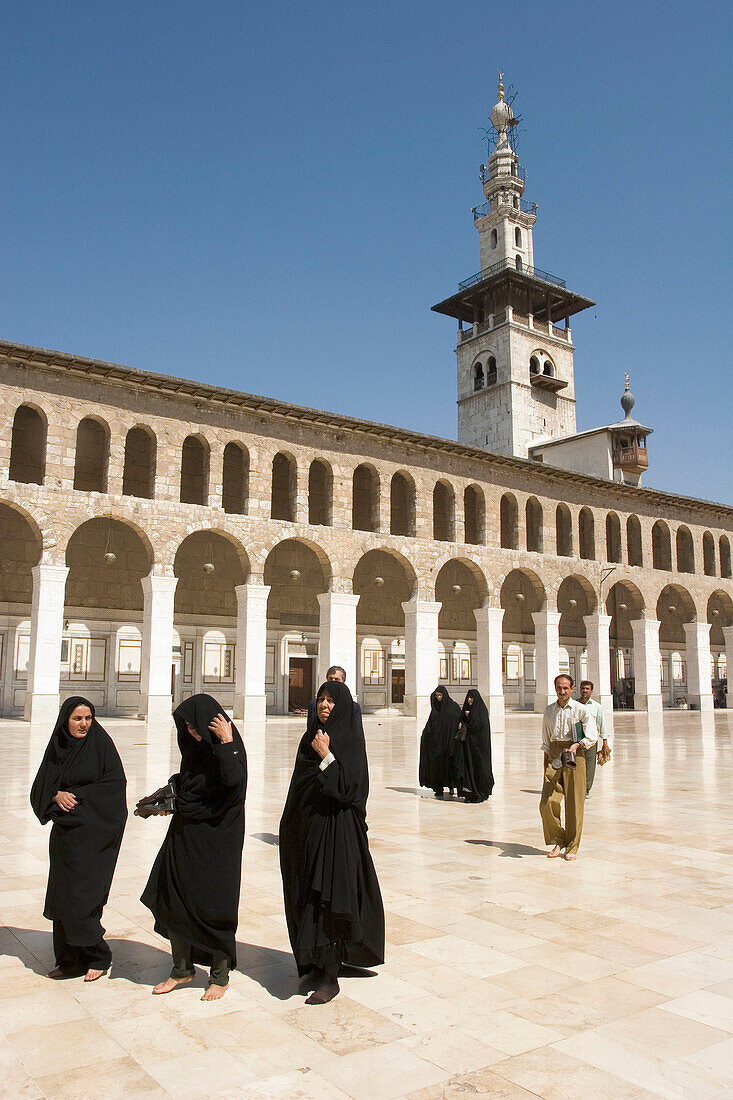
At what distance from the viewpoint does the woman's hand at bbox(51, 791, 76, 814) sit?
3973mm

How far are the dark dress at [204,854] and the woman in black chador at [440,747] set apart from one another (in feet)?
21.0

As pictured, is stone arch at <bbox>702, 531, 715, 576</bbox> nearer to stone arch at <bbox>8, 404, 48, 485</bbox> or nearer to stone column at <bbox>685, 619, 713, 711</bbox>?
stone column at <bbox>685, 619, 713, 711</bbox>

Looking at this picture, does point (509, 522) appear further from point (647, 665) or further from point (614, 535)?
point (647, 665)

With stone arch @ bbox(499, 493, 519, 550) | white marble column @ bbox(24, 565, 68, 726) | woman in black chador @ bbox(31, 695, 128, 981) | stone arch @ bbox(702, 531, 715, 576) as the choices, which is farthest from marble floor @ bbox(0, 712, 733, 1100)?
stone arch @ bbox(702, 531, 715, 576)

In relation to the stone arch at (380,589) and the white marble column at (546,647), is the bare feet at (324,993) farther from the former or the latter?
the white marble column at (546,647)

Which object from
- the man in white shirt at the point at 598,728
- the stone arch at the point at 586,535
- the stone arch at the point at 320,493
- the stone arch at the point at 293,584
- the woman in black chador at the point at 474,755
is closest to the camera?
the man in white shirt at the point at 598,728

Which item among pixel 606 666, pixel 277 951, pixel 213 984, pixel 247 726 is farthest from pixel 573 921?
pixel 606 666

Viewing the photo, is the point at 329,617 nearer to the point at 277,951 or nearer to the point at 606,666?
the point at 606,666

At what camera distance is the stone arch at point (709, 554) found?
114ft

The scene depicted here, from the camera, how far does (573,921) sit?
4922 mm

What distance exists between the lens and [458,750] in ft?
32.7

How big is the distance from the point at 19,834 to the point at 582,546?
26.0m

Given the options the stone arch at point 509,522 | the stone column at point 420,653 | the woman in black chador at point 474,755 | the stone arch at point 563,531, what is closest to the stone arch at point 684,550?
the stone arch at point 563,531

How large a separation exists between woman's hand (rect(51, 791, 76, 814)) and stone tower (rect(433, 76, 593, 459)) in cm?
3775
